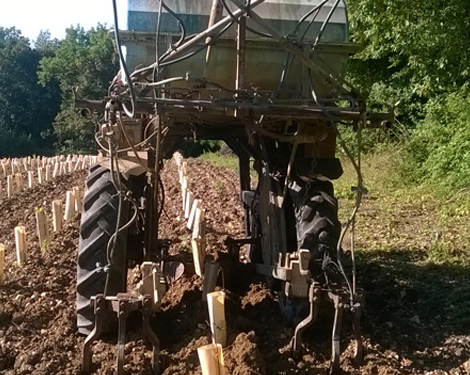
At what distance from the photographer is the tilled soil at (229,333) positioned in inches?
169

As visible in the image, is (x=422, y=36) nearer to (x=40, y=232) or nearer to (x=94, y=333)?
(x=40, y=232)

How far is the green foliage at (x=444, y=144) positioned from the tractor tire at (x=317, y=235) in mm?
6839

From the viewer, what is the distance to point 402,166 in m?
14.5

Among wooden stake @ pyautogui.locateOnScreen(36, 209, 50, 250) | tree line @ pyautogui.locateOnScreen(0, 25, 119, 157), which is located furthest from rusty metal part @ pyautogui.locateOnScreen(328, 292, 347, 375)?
tree line @ pyautogui.locateOnScreen(0, 25, 119, 157)

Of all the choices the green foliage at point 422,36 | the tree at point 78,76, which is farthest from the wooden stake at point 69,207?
the tree at point 78,76

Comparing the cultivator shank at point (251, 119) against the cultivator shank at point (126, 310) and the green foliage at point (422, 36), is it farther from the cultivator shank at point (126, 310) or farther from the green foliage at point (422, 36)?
the green foliage at point (422, 36)

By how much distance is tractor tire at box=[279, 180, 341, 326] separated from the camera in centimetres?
488

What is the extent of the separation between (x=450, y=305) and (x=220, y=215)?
5804mm

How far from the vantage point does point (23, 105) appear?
62.8m

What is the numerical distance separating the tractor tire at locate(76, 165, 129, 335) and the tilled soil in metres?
0.22

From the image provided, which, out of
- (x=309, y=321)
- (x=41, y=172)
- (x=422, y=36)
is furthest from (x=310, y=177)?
(x=41, y=172)

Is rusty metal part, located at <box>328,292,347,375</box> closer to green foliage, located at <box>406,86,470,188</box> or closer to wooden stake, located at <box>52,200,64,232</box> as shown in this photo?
wooden stake, located at <box>52,200,64,232</box>

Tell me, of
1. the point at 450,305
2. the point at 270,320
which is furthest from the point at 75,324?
the point at 450,305

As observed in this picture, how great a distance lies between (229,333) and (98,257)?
3.49 feet
